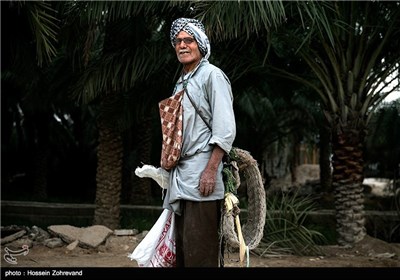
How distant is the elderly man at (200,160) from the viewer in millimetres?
2801

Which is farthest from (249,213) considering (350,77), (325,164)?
(325,164)

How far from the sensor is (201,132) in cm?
288

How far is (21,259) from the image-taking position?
6.56m

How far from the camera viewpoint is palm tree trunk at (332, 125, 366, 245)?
7.52 m

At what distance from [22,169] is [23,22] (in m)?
12.1

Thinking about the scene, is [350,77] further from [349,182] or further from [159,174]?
[159,174]

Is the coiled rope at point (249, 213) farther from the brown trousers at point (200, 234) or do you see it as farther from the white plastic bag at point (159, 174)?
the white plastic bag at point (159, 174)

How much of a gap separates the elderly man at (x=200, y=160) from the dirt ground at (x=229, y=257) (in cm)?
304

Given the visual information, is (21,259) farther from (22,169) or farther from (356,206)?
(22,169)

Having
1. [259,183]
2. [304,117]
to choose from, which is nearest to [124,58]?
[259,183]

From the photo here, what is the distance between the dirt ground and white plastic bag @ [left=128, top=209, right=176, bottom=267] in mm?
2856

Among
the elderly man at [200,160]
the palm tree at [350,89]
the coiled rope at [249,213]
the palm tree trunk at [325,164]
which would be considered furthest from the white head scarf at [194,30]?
the palm tree trunk at [325,164]

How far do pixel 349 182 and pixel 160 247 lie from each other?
5176mm

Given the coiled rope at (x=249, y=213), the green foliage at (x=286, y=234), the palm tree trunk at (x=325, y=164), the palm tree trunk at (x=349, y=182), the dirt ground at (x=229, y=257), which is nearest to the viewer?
the coiled rope at (x=249, y=213)
